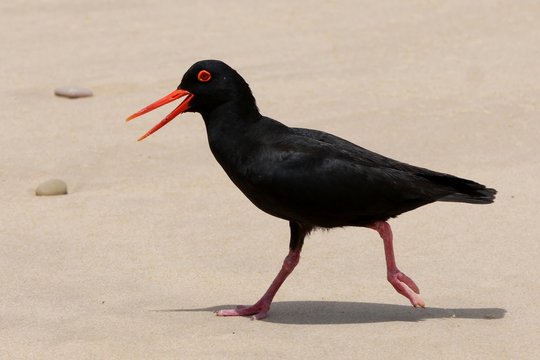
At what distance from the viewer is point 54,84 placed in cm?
1254

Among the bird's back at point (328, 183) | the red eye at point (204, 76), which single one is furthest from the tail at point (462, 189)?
the red eye at point (204, 76)

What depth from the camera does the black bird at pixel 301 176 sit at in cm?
679

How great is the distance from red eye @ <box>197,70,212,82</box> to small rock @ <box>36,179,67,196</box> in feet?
9.69

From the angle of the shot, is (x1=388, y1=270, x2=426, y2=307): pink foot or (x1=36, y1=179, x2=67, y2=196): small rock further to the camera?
(x1=36, y1=179, x2=67, y2=196): small rock

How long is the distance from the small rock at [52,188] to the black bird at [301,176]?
2.66 meters

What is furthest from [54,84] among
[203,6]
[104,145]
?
[203,6]

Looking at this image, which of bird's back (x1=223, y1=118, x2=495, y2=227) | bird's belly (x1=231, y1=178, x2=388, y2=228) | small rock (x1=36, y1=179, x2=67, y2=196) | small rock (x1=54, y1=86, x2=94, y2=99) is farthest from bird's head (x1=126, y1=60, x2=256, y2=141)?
small rock (x1=54, y1=86, x2=94, y2=99)

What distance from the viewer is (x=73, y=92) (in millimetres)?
12164

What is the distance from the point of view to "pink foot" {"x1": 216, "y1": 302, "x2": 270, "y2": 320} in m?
7.09

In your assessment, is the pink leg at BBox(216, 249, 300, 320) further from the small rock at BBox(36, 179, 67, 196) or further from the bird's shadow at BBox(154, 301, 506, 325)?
the small rock at BBox(36, 179, 67, 196)

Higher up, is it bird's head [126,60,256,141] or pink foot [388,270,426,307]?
bird's head [126,60,256,141]

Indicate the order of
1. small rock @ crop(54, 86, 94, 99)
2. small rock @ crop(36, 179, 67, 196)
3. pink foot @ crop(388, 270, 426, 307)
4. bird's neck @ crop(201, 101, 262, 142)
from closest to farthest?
1. pink foot @ crop(388, 270, 426, 307)
2. bird's neck @ crop(201, 101, 262, 142)
3. small rock @ crop(36, 179, 67, 196)
4. small rock @ crop(54, 86, 94, 99)

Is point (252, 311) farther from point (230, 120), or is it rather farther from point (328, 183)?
point (230, 120)

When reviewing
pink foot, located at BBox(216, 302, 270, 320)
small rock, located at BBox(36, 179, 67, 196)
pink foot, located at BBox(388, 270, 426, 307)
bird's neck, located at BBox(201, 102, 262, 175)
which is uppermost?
bird's neck, located at BBox(201, 102, 262, 175)
